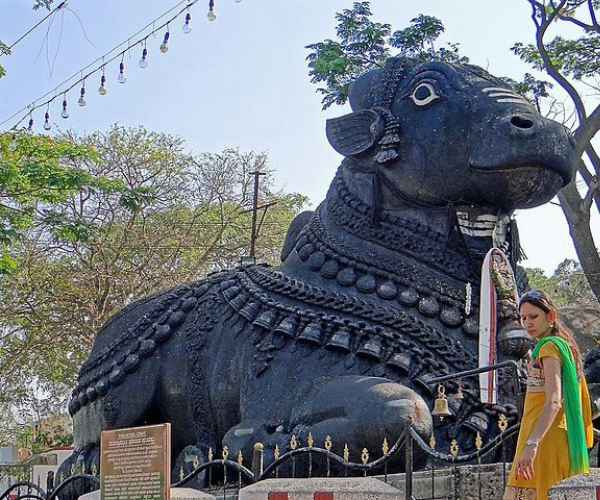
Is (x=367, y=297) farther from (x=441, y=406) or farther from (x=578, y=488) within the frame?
(x=578, y=488)

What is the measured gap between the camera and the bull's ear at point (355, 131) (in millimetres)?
7727

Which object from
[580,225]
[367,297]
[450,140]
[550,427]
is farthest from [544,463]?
[580,225]

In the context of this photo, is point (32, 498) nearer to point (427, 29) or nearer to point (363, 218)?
point (363, 218)

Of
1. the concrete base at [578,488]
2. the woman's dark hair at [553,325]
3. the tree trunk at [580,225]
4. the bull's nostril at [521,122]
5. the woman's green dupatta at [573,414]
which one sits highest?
the tree trunk at [580,225]

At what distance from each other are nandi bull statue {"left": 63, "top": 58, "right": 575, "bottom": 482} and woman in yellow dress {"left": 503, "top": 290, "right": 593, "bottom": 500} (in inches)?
65.3

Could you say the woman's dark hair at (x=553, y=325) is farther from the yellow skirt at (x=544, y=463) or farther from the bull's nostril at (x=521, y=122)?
the bull's nostril at (x=521, y=122)

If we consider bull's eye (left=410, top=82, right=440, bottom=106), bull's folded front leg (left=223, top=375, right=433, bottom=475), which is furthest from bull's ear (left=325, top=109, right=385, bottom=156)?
bull's folded front leg (left=223, top=375, right=433, bottom=475)

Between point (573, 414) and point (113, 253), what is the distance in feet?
64.2

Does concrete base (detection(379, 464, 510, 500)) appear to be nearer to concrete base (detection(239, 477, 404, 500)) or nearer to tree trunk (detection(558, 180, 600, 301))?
concrete base (detection(239, 477, 404, 500))

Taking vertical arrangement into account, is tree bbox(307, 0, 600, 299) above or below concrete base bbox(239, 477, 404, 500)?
above

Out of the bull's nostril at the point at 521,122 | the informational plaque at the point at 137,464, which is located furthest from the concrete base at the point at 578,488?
the bull's nostril at the point at 521,122

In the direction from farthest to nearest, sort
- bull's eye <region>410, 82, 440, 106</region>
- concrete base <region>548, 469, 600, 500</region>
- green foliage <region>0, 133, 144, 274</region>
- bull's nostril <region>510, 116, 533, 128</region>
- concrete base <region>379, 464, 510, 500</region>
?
green foliage <region>0, 133, 144, 274</region> < bull's eye <region>410, 82, 440, 106</region> < bull's nostril <region>510, 116, 533, 128</region> < concrete base <region>379, 464, 510, 500</region> < concrete base <region>548, 469, 600, 500</region>

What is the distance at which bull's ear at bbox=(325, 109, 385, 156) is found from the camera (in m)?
7.73

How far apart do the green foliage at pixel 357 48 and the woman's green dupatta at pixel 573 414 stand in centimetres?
1143
